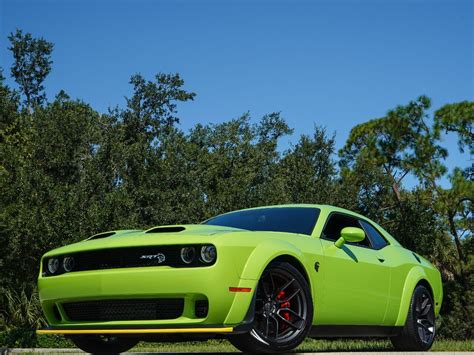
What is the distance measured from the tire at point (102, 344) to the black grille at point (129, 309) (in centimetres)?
64

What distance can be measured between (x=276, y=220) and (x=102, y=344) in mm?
2197

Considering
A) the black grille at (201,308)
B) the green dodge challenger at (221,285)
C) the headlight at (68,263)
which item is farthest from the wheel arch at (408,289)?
the headlight at (68,263)

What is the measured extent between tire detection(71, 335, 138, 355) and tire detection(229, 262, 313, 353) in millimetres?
1698

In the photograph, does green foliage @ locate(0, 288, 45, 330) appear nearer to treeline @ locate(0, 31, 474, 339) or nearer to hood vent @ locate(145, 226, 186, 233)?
treeline @ locate(0, 31, 474, 339)

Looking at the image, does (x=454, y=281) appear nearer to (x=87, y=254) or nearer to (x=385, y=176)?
(x=385, y=176)

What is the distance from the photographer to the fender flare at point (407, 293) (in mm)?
8320

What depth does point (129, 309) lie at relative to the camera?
6203mm

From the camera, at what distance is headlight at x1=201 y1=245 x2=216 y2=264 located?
5969 millimetres

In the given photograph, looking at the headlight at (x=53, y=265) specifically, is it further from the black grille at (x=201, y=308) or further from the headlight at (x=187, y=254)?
the black grille at (x=201, y=308)

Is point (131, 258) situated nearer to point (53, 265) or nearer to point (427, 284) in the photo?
point (53, 265)

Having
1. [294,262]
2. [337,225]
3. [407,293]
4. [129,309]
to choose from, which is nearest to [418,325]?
[407,293]

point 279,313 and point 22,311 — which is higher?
point 279,313

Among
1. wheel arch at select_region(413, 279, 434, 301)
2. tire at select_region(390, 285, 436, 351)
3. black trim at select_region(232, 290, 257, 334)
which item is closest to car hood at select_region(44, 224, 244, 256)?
black trim at select_region(232, 290, 257, 334)

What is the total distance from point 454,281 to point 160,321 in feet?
102
